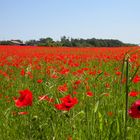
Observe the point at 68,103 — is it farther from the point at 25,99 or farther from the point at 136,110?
the point at 136,110

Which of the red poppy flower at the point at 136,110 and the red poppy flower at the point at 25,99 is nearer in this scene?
the red poppy flower at the point at 136,110

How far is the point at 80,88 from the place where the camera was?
5070 mm

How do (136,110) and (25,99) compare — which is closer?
(136,110)

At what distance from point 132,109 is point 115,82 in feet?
10.7

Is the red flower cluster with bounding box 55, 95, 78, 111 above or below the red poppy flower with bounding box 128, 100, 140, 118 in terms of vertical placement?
below

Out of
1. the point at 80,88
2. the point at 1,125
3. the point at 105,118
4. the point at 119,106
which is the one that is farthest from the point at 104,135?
the point at 80,88

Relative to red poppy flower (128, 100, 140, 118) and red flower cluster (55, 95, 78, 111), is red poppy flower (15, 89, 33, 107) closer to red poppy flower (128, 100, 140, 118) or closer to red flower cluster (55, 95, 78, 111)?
red flower cluster (55, 95, 78, 111)

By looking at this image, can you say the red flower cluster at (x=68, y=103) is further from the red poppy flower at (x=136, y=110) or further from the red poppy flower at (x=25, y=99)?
the red poppy flower at (x=136, y=110)

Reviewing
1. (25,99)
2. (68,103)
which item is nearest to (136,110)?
(68,103)

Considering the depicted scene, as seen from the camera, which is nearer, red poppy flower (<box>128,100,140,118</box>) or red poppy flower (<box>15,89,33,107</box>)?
red poppy flower (<box>128,100,140,118</box>)

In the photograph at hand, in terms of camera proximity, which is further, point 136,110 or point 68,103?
point 68,103

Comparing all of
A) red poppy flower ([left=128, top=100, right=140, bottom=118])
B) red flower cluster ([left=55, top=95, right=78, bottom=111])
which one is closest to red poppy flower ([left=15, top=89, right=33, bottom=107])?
red flower cluster ([left=55, top=95, right=78, bottom=111])

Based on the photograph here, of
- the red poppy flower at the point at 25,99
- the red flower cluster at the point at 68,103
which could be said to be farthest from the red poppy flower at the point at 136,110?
the red poppy flower at the point at 25,99

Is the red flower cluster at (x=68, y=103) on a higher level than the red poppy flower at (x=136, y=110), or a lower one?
lower
